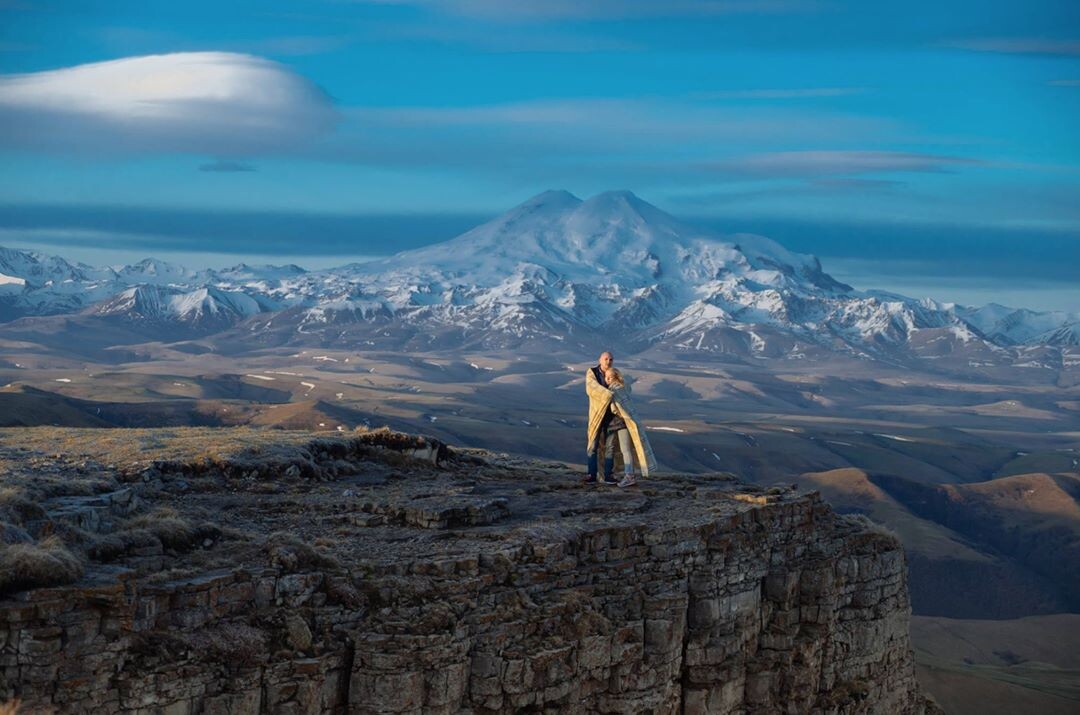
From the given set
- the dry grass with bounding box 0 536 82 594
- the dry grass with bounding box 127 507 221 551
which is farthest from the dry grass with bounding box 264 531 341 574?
the dry grass with bounding box 0 536 82 594

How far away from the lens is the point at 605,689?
14.8 meters

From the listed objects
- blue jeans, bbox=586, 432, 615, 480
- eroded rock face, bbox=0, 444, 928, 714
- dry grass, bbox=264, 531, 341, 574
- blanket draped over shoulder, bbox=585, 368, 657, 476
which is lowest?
eroded rock face, bbox=0, 444, 928, 714

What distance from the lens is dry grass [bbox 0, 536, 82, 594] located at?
11.3m

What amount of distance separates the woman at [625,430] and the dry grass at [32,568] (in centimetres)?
1091

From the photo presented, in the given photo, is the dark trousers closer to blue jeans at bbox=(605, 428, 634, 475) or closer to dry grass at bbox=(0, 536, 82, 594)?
blue jeans at bbox=(605, 428, 634, 475)

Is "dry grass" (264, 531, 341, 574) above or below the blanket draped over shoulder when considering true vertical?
below

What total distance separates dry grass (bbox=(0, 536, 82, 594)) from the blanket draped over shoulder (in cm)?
1085

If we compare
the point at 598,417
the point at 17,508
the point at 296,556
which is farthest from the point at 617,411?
the point at 17,508

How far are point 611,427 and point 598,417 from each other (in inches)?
13.5

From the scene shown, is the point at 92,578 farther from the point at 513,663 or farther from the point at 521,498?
the point at 521,498

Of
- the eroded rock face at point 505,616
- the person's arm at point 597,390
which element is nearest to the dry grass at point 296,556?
the eroded rock face at point 505,616

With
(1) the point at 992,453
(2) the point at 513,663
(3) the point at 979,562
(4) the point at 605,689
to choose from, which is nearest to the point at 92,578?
(2) the point at 513,663

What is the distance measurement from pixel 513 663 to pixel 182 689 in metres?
3.29

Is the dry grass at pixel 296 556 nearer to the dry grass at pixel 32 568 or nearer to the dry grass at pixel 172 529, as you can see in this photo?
the dry grass at pixel 172 529
